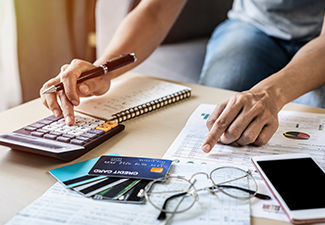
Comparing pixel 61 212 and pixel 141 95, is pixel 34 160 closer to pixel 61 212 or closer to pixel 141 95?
pixel 61 212

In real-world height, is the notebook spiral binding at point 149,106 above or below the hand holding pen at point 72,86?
below

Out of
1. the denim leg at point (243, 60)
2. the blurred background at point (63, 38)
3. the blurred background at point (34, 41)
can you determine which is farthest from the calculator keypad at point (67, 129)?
the blurred background at point (34, 41)

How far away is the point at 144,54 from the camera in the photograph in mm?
997

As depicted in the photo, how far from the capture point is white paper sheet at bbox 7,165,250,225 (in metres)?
0.38

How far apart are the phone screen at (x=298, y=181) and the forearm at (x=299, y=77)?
0.65 feet

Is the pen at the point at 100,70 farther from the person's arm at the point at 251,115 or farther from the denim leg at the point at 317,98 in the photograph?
the denim leg at the point at 317,98

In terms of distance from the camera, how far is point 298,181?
1.41 feet

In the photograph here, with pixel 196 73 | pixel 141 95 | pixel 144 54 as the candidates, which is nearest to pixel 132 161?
pixel 141 95

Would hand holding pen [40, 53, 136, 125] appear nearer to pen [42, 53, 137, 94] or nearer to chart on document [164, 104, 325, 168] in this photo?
pen [42, 53, 137, 94]

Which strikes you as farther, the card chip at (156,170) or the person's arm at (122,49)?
the person's arm at (122,49)

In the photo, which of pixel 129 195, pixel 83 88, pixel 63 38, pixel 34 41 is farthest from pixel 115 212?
pixel 63 38

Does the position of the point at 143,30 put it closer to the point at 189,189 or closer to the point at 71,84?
the point at 71,84

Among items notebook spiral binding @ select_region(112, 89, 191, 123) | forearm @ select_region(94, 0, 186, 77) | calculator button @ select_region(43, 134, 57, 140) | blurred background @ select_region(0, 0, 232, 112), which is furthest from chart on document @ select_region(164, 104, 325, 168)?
blurred background @ select_region(0, 0, 232, 112)

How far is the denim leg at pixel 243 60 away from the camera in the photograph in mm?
1060
